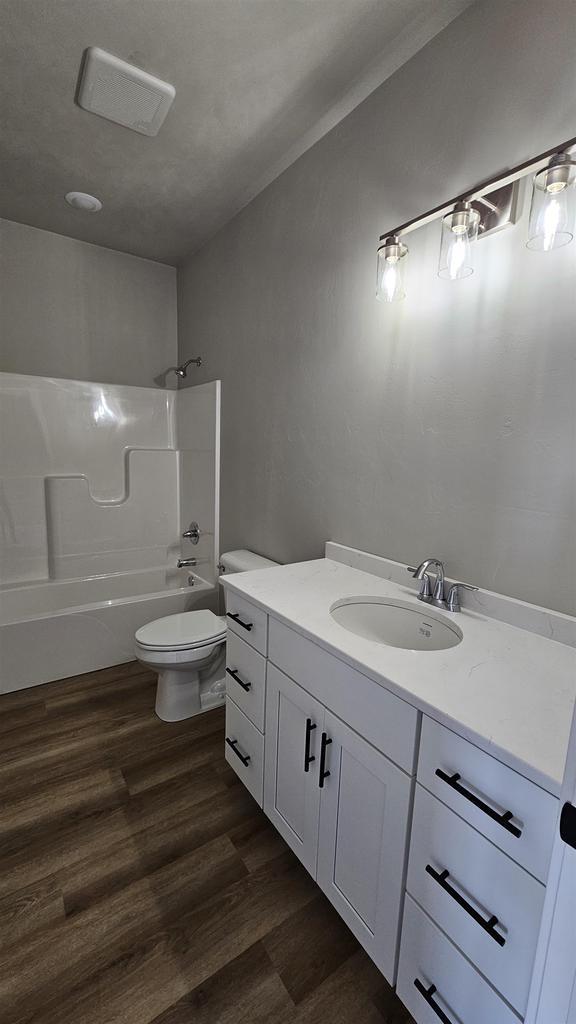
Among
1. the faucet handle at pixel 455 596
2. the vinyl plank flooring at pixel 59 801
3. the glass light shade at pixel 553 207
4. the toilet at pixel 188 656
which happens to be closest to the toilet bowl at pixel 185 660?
the toilet at pixel 188 656

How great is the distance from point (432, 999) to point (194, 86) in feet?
8.55

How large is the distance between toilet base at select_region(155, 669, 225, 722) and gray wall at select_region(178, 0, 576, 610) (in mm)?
740

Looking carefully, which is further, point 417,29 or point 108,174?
point 108,174

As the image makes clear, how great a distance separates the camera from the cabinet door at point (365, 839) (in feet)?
2.82

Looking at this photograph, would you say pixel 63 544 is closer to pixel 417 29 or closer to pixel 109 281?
pixel 109 281

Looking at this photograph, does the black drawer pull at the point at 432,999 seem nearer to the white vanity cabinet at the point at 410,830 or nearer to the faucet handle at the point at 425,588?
the white vanity cabinet at the point at 410,830

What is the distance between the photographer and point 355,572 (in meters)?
1.56

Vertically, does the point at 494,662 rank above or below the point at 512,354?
below

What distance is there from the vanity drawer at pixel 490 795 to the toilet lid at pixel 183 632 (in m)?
1.28

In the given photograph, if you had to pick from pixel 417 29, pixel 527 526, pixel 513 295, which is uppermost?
pixel 417 29

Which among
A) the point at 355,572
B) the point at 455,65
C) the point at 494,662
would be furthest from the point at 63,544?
the point at 455,65

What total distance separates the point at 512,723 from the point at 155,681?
6.68ft

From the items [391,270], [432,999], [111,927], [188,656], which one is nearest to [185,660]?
[188,656]

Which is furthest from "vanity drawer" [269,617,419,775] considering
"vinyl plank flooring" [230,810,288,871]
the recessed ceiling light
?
the recessed ceiling light
